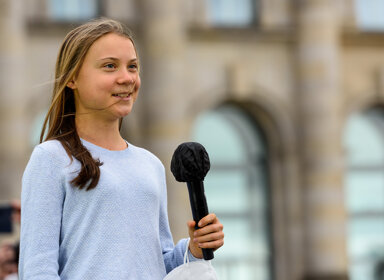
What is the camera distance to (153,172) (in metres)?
2.43

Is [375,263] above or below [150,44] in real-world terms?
below

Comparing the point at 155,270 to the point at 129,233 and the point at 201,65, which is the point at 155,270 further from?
the point at 201,65

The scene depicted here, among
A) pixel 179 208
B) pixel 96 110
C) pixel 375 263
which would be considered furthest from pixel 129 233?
pixel 375 263

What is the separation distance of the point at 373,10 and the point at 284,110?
341 centimetres

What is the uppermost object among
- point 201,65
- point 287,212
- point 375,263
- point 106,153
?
point 106,153

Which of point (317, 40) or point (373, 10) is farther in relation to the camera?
point (373, 10)

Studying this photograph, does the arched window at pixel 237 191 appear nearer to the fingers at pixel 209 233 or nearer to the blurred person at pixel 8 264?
the blurred person at pixel 8 264

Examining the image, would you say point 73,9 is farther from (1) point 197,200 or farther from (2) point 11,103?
(1) point 197,200

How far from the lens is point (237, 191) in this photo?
17.4 metres

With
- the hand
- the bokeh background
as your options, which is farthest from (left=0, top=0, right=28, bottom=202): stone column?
the hand

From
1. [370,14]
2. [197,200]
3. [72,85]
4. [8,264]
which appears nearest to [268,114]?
[370,14]

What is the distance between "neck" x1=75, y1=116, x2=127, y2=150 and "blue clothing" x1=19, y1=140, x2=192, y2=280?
35 millimetres

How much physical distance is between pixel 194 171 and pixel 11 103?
43.0ft

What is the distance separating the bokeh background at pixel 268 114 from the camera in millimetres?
16000
